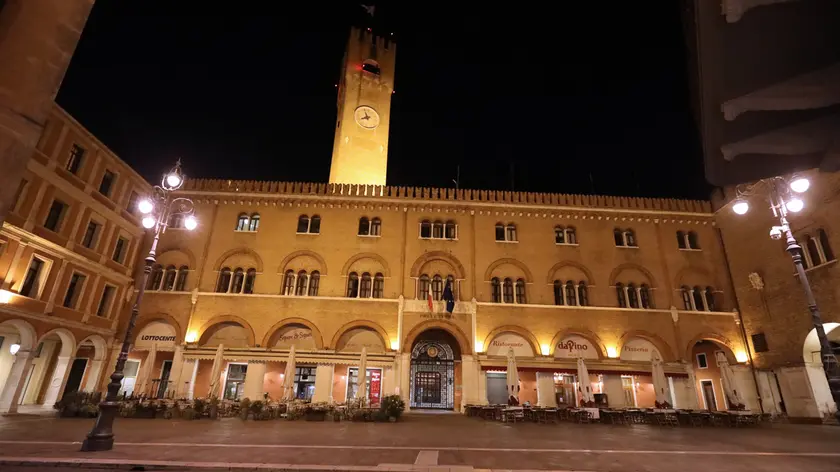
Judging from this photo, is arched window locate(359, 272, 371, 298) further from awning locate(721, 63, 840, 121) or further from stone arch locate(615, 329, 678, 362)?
awning locate(721, 63, 840, 121)

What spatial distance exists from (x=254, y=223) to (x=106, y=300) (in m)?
7.78

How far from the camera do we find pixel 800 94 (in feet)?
6.05

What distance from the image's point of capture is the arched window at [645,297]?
21641 mm

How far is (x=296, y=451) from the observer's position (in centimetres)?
872

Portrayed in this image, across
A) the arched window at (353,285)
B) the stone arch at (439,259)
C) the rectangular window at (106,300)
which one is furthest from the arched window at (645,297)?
the rectangular window at (106,300)

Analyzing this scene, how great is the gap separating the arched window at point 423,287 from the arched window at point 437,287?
0.36 metres

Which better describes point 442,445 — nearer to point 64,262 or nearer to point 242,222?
point 242,222

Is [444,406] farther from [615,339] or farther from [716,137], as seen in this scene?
[716,137]

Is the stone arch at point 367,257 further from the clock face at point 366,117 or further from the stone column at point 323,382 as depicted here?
the clock face at point 366,117

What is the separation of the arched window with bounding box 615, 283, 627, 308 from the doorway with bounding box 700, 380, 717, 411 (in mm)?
6545

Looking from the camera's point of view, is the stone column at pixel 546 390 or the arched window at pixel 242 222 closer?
the stone column at pixel 546 390

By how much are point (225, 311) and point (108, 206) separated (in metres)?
7.44

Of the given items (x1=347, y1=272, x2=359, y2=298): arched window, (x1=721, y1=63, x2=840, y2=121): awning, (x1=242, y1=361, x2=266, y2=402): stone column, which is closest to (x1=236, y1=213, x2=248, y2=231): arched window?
(x1=347, y1=272, x2=359, y2=298): arched window

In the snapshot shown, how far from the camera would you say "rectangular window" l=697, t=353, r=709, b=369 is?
74.4ft
